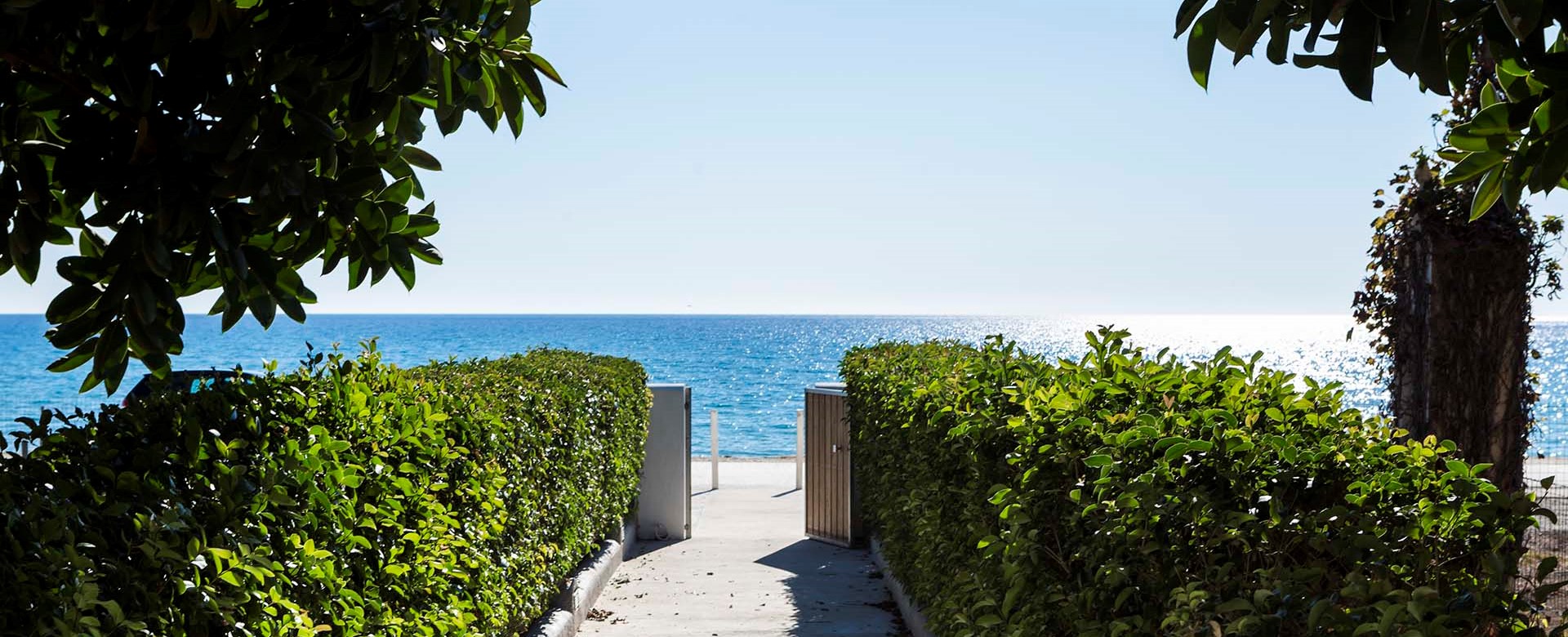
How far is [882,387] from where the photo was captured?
23.1ft

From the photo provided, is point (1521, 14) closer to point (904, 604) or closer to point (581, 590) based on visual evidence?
point (904, 604)

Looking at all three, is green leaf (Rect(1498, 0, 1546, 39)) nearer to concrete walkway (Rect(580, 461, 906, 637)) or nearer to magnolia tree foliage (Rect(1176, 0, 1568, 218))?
magnolia tree foliage (Rect(1176, 0, 1568, 218))

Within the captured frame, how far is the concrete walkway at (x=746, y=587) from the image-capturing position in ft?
24.0

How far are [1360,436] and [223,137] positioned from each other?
2.81 metres

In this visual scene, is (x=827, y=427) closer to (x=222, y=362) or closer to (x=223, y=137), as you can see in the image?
(x=223, y=137)

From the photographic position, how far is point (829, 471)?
10438mm

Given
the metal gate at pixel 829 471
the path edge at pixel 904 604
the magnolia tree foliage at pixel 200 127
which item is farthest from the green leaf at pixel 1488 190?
the metal gate at pixel 829 471

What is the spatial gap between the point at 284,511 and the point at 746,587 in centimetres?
607

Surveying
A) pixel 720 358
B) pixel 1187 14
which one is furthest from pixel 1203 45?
pixel 720 358

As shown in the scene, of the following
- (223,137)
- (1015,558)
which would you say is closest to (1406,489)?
(1015,558)

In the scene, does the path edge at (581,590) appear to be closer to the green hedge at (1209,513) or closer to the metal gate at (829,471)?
the metal gate at (829,471)

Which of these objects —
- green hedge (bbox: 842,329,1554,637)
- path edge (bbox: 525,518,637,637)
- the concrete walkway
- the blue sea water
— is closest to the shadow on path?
the concrete walkway

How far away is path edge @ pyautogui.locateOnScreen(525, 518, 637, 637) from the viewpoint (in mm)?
6355

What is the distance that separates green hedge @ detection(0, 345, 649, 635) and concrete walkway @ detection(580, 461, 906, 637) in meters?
2.11
